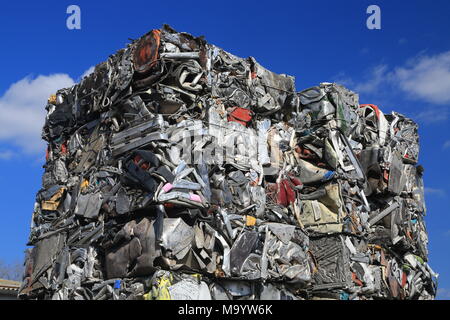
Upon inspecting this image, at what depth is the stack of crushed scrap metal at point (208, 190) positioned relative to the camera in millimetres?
15609

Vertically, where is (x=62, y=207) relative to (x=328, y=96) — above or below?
below

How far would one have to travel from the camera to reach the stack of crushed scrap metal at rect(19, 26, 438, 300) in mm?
15609

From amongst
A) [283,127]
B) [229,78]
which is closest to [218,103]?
[229,78]

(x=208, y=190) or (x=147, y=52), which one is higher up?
(x=147, y=52)

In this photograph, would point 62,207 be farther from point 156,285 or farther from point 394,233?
point 394,233

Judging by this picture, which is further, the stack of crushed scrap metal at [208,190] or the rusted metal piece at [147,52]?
the rusted metal piece at [147,52]

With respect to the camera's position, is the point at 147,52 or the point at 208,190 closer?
the point at 208,190

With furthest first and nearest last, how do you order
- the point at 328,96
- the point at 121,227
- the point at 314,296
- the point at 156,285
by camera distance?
the point at 328,96, the point at 314,296, the point at 121,227, the point at 156,285

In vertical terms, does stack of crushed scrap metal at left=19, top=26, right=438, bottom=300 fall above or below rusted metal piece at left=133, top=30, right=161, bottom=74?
below

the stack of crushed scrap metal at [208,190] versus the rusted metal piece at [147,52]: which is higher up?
the rusted metal piece at [147,52]

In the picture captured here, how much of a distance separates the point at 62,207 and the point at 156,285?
5951 mm

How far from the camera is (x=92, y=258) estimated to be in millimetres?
16750

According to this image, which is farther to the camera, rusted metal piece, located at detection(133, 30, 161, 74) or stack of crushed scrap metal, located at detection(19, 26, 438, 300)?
rusted metal piece, located at detection(133, 30, 161, 74)

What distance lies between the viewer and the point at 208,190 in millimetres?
16125
